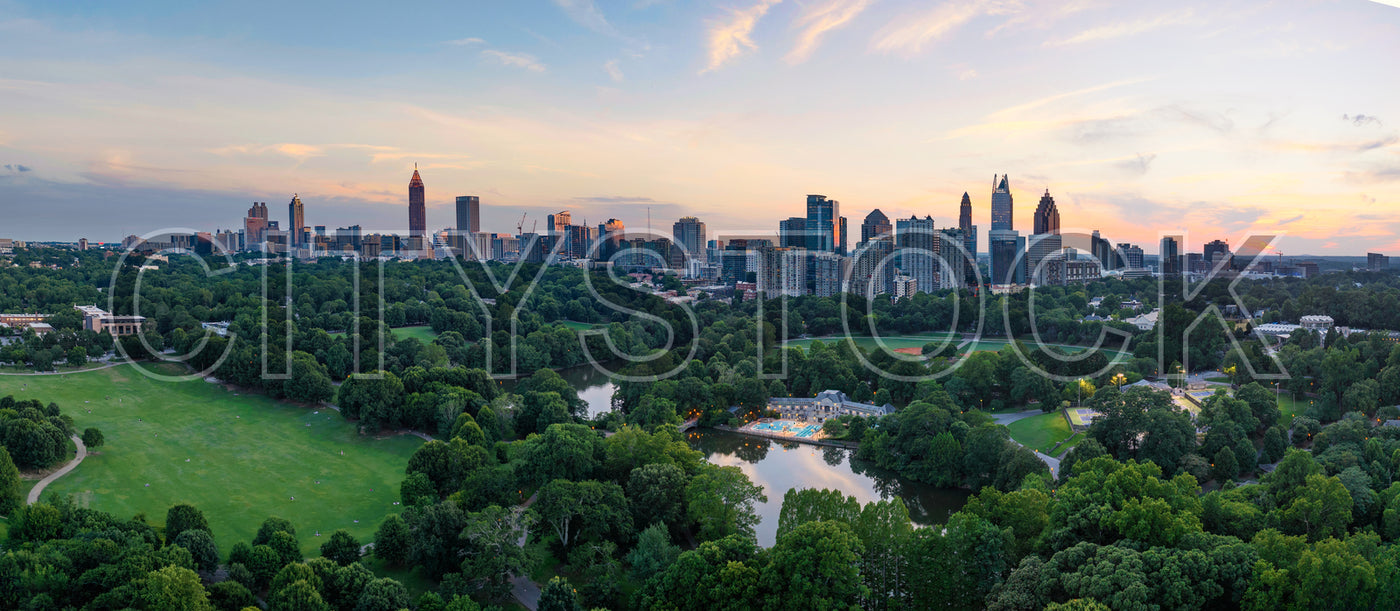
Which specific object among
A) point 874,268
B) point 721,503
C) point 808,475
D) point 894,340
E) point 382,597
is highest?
point 874,268

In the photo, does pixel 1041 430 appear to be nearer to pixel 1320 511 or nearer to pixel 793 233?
pixel 1320 511

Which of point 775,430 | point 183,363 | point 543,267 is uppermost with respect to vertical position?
point 543,267

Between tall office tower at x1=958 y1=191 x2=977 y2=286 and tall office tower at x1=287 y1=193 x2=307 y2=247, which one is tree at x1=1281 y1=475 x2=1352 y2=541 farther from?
tall office tower at x1=287 y1=193 x2=307 y2=247

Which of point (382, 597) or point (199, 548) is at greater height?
point (199, 548)

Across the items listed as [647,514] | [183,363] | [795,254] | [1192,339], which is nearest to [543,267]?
[795,254]

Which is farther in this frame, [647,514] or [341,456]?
[341,456]

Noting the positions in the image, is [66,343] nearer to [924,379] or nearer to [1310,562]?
[924,379]

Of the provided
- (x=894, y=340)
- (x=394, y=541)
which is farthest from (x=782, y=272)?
(x=394, y=541)
